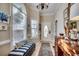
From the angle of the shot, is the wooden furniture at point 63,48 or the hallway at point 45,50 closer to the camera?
the wooden furniture at point 63,48

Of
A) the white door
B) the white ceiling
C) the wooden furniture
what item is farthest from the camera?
the white door

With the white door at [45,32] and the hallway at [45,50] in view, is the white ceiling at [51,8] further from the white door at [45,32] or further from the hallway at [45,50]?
the hallway at [45,50]

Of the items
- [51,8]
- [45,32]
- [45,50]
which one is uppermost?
[51,8]

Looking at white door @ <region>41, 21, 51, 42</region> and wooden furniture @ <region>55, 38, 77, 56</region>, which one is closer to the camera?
wooden furniture @ <region>55, 38, 77, 56</region>

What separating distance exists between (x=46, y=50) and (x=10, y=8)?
3.14 feet

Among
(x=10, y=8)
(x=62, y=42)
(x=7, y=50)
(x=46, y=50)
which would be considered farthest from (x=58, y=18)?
(x=7, y=50)

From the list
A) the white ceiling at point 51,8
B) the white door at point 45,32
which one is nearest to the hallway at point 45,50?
the white door at point 45,32

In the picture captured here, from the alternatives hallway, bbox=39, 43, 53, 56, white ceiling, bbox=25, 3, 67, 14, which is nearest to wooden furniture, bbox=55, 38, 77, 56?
hallway, bbox=39, 43, 53, 56

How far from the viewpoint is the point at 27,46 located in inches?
92.9

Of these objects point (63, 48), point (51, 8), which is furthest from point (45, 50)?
point (51, 8)

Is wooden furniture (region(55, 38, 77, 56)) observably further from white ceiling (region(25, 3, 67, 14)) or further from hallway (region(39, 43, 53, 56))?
white ceiling (region(25, 3, 67, 14))

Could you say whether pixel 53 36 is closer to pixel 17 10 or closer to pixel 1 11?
pixel 17 10

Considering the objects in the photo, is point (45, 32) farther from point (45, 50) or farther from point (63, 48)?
point (63, 48)

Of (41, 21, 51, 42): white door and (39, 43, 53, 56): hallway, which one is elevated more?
(41, 21, 51, 42): white door
